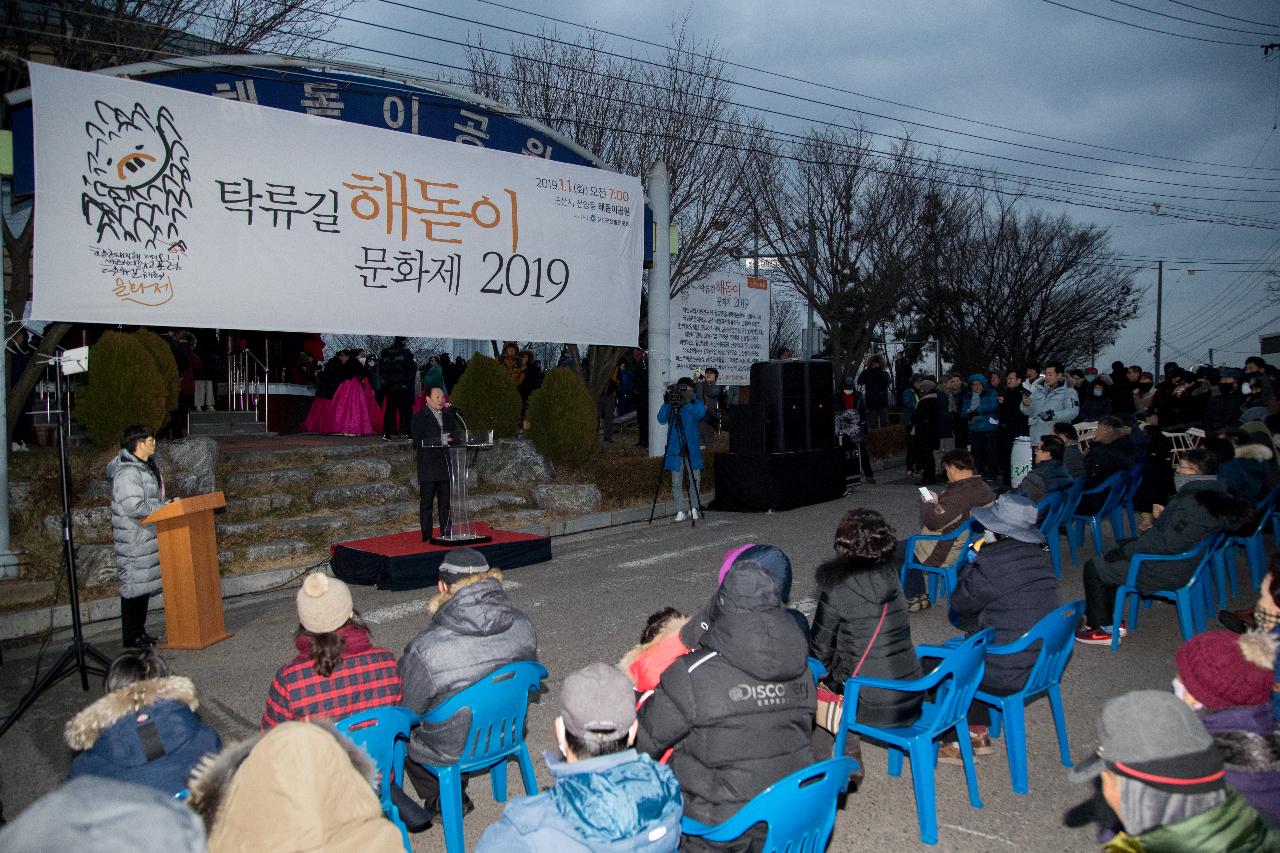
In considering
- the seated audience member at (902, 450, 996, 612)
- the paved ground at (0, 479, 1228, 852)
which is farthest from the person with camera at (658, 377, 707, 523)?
the seated audience member at (902, 450, 996, 612)

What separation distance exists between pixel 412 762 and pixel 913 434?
12038 millimetres

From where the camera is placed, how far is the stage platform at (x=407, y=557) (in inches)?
336

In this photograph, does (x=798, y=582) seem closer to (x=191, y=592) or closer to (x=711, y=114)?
(x=191, y=592)

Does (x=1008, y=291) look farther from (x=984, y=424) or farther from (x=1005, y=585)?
(x=1005, y=585)

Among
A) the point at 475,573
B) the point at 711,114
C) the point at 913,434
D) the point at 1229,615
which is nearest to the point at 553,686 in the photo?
the point at 475,573

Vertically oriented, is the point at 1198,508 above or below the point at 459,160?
below

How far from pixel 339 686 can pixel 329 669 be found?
81 mm

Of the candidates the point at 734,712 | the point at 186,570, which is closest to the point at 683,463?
the point at 186,570

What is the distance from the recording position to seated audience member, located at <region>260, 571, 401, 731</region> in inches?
141

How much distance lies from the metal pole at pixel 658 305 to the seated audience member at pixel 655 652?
9904 millimetres

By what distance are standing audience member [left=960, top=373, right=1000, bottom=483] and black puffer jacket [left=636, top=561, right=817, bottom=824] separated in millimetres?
11200

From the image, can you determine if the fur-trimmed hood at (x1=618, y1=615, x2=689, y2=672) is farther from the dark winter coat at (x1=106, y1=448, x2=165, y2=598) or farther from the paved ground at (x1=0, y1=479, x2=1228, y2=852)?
the dark winter coat at (x1=106, y1=448, x2=165, y2=598)

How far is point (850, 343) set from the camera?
23375 mm

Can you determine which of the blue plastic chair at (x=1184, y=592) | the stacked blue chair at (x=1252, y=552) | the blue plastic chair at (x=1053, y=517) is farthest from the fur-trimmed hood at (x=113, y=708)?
the stacked blue chair at (x=1252, y=552)
